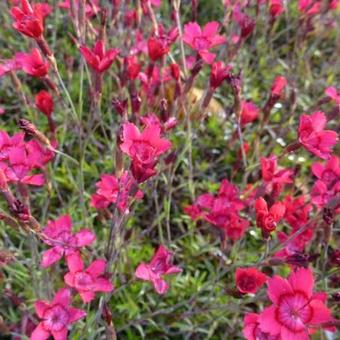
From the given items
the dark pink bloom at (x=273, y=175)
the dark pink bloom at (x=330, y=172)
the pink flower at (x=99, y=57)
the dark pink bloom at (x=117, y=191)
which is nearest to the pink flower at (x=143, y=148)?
the dark pink bloom at (x=117, y=191)

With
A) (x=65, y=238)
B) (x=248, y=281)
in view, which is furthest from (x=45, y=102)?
(x=248, y=281)

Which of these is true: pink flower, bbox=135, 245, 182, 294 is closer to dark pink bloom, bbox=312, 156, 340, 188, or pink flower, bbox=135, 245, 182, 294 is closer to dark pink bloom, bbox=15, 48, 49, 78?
dark pink bloom, bbox=312, 156, 340, 188

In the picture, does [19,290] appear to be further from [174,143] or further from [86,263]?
[174,143]

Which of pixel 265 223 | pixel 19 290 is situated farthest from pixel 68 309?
pixel 19 290

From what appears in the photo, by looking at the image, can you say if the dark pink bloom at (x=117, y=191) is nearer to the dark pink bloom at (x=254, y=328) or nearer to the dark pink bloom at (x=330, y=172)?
the dark pink bloom at (x=254, y=328)

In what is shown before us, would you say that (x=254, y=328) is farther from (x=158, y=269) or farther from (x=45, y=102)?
(x=45, y=102)
